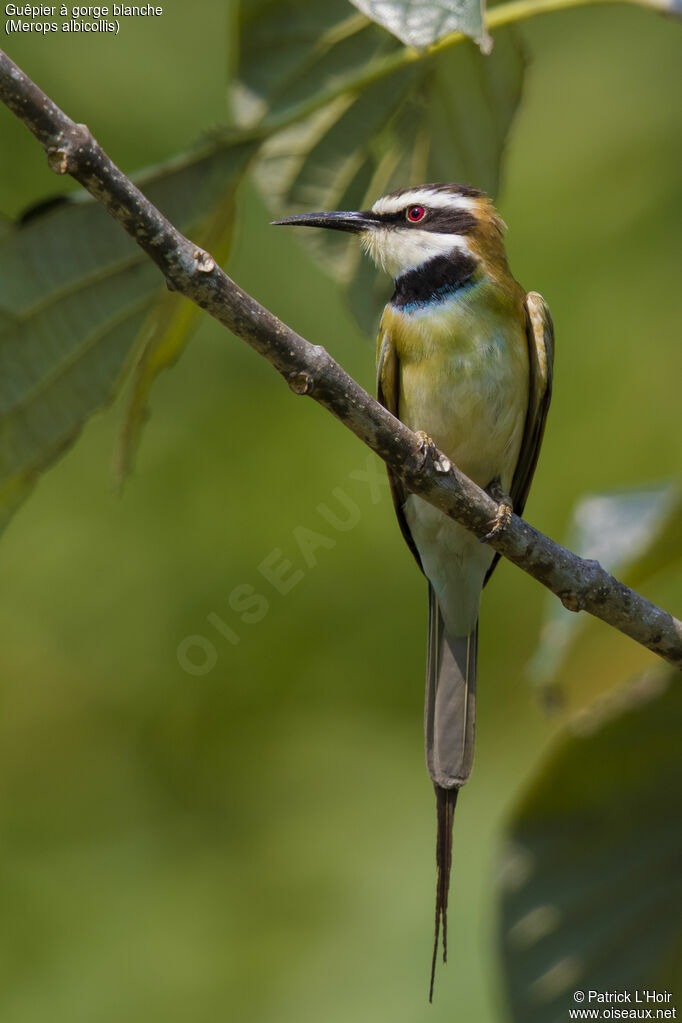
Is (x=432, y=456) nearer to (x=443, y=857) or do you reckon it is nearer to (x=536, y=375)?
(x=443, y=857)

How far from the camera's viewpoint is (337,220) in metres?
2.17

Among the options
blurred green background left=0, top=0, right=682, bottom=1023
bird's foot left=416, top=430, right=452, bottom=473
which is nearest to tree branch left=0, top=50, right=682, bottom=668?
bird's foot left=416, top=430, right=452, bottom=473

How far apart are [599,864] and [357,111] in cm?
141

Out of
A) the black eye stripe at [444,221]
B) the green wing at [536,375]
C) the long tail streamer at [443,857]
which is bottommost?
the long tail streamer at [443,857]

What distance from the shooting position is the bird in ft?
7.51

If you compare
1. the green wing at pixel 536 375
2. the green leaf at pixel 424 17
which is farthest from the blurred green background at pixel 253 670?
the green leaf at pixel 424 17

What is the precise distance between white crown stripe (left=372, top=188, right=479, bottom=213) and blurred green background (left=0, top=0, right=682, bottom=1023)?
1042 millimetres

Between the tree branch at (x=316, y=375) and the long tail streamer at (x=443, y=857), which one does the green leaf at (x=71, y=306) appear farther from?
the long tail streamer at (x=443, y=857)

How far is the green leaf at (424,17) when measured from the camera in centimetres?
141

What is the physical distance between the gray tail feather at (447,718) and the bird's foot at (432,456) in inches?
24.8

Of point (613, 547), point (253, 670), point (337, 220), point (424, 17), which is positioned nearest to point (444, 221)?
point (337, 220)

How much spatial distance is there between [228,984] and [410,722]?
2.99ft

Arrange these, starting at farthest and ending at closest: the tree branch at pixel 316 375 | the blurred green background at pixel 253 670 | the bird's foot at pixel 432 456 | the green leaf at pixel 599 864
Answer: the blurred green background at pixel 253 670 < the green leaf at pixel 599 864 < the bird's foot at pixel 432 456 < the tree branch at pixel 316 375

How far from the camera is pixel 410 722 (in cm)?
350
